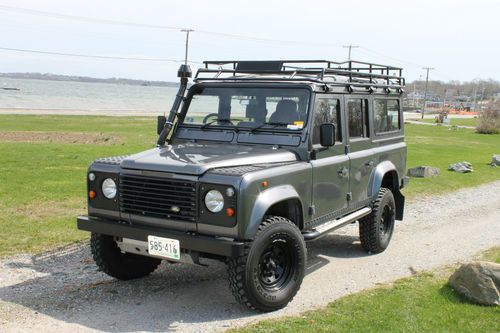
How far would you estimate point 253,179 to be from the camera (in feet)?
17.1

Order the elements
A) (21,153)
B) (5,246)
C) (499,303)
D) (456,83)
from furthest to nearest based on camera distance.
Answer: (456,83), (21,153), (5,246), (499,303)

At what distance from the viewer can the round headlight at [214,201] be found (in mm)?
5176

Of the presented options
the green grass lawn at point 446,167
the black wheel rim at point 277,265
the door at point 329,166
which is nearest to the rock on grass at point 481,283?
the door at point 329,166

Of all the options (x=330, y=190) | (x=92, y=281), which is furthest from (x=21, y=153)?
(x=330, y=190)

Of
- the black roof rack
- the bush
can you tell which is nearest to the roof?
the black roof rack

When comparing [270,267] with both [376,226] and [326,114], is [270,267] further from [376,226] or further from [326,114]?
[376,226]

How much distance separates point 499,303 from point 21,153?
15.8 meters

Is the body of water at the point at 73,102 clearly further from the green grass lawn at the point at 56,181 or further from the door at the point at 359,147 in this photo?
the door at the point at 359,147

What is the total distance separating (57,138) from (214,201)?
21.1 m

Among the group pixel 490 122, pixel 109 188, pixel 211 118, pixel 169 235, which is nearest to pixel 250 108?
pixel 211 118

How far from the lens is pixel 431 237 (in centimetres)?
921

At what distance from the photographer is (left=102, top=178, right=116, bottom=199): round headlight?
5761mm

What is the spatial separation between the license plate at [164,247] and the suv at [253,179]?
0.04ft

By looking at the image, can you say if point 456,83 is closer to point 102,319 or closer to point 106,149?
point 106,149
